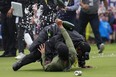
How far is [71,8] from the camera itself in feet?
47.6

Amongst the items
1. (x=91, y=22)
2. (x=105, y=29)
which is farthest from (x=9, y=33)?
(x=105, y=29)

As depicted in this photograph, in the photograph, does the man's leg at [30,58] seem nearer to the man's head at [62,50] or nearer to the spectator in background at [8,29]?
the man's head at [62,50]

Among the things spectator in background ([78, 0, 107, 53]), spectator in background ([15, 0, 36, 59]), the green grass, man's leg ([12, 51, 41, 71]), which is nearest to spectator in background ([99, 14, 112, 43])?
spectator in background ([78, 0, 107, 53])

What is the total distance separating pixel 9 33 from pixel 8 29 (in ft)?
0.43

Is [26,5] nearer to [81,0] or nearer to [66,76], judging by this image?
[81,0]

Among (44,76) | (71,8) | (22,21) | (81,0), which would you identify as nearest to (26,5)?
(22,21)

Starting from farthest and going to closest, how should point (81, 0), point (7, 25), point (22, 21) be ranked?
1. point (81, 0)
2. point (7, 25)
3. point (22, 21)

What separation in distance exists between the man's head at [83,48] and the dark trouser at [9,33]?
14.9 feet

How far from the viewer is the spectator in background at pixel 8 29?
14.3 metres

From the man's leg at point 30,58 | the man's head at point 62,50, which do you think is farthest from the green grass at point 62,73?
the man's head at point 62,50

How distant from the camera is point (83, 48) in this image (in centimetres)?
991

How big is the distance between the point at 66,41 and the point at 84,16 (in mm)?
6012

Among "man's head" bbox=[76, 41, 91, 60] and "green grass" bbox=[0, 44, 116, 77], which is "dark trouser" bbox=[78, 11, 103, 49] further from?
"man's head" bbox=[76, 41, 91, 60]

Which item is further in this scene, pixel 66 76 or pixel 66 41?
pixel 66 41
